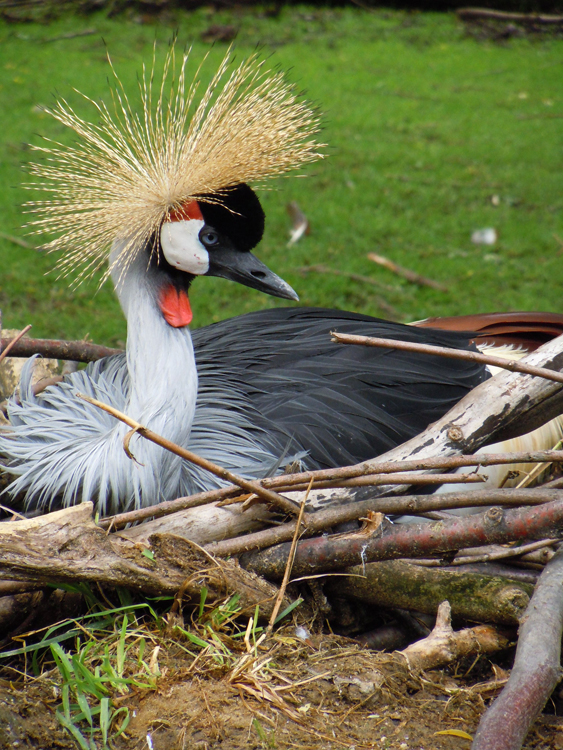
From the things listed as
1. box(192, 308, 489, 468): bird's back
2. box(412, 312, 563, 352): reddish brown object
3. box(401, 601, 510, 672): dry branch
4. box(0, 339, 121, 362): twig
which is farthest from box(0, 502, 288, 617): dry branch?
box(412, 312, 563, 352): reddish brown object

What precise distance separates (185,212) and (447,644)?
0.87 metres

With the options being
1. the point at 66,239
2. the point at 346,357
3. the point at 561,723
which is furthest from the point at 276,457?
the point at 561,723

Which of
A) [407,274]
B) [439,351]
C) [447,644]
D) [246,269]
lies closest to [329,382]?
[246,269]

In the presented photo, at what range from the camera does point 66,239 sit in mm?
1479

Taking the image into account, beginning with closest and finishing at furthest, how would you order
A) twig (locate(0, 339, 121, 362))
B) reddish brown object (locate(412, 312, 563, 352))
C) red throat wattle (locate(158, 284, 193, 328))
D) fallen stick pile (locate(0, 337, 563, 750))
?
fallen stick pile (locate(0, 337, 563, 750)), red throat wattle (locate(158, 284, 193, 328)), twig (locate(0, 339, 121, 362)), reddish brown object (locate(412, 312, 563, 352))

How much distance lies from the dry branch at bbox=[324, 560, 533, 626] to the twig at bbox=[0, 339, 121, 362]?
0.92 metres

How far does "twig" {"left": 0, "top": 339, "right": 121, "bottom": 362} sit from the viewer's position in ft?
5.85

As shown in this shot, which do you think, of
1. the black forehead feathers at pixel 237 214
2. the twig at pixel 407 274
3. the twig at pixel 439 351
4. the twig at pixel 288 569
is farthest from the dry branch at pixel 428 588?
the twig at pixel 407 274

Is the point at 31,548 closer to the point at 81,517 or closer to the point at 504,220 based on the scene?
the point at 81,517

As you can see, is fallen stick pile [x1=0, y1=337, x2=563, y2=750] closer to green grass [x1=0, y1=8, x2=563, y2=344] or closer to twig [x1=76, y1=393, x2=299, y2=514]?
twig [x1=76, y1=393, x2=299, y2=514]

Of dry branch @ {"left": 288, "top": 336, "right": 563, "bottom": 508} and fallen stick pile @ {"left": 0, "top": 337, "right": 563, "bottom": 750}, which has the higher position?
dry branch @ {"left": 288, "top": 336, "right": 563, "bottom": 508}

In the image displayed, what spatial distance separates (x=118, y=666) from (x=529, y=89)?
5960 millimetres

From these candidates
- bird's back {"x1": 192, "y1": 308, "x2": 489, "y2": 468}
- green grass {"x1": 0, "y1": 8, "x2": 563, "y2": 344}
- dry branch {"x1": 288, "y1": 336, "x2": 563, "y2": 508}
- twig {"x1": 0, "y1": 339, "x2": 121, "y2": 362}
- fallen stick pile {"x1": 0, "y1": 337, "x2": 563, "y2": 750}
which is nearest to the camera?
fallen stick pile {"x1": 0, "y1": 337, "x2": 563, "y2": 750}

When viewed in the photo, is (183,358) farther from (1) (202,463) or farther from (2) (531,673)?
(2) (531,673)
